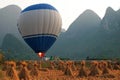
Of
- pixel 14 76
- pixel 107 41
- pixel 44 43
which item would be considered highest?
pixel 107 41

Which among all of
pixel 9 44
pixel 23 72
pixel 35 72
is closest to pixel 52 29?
pixel 35 72

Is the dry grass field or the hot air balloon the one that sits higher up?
the hot air balloon

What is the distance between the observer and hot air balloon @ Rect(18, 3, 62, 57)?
2093 inches

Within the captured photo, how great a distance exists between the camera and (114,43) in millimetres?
179250

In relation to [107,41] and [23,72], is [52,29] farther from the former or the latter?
[107,41]

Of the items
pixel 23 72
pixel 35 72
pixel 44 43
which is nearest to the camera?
pixel 23 72

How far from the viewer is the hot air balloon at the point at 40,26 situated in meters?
53.2

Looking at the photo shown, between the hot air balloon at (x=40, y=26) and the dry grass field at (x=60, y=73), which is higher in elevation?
the hot air balloon at (x=40, y=26)

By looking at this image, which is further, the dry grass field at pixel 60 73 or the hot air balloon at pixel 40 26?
the hot air balloon at pixel 40 26

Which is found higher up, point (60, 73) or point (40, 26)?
point (40, 26)

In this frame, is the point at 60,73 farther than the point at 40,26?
No

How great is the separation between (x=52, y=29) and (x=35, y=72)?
24.9m

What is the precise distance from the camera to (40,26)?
54281 mm

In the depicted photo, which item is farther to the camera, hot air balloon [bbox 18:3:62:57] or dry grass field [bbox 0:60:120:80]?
hot air balloon [bbox 18:3:62:57]
